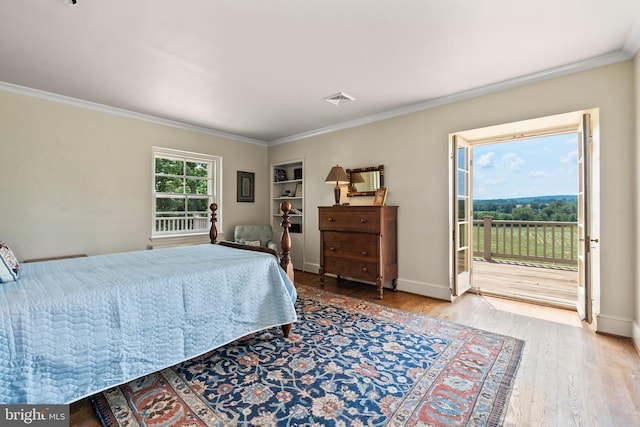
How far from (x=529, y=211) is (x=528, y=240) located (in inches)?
21.8

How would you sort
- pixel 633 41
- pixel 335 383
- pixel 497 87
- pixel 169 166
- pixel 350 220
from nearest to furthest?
pixel 335 383 < pixel 633 41 < pixel 497 87 < pixel 350 220 < pixel 169 166

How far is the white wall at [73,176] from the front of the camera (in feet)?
9.91

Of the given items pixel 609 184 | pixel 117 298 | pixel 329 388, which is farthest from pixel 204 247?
pixel 609 184

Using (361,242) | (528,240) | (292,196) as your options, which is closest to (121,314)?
(361,242)

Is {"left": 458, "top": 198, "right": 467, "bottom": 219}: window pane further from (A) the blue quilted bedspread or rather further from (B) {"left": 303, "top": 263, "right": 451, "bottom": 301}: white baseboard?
(A) the blue quilted bedspread

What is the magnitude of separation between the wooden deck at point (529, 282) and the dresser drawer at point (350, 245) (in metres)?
1.58

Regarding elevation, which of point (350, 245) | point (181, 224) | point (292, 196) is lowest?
point (350, 245)

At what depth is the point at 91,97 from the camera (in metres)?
3.29

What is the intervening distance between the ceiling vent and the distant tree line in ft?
13.5

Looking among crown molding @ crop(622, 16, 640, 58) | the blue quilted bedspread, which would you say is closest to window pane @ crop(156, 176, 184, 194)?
the blue quilted bedspread

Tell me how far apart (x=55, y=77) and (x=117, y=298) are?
268cm

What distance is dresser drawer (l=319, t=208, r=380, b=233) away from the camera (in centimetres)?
355

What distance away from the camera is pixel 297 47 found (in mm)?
2285

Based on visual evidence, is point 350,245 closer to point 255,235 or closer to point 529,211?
point 255,235
